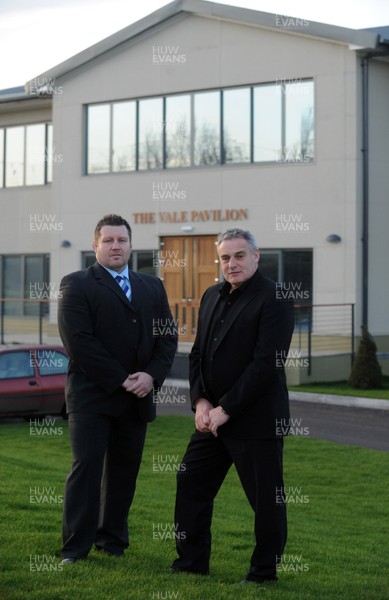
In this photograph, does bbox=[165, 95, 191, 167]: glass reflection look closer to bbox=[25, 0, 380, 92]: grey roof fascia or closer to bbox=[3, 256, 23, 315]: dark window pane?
bbox=[25, 0, 380, 92]: grey roof fascia

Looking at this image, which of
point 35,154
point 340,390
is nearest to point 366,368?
point 340,390

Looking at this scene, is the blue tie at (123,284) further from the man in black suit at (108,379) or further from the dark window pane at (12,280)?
the dark window pane at (12,280)

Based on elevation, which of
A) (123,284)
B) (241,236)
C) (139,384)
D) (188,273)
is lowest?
(139,384)

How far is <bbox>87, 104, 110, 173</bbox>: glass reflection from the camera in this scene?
26734 mm

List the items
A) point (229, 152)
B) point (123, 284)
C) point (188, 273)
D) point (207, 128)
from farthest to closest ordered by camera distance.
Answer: point (188, 273) → point (207, 128) → point (229, 152) → point (123, 284)

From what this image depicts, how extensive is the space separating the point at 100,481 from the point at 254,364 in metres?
1.24

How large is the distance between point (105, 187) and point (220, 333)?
20924mm

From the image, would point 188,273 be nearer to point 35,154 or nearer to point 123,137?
point 123,137

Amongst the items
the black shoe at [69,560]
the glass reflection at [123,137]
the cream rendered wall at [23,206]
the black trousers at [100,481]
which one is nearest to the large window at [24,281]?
the cream rendered wall at [23,206]

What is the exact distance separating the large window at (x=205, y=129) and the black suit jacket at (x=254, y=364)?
17719mm

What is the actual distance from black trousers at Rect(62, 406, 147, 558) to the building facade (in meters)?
15.7

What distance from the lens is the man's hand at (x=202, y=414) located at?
609 cm

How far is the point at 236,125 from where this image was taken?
24.6 meters

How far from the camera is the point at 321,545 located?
7.84 m
